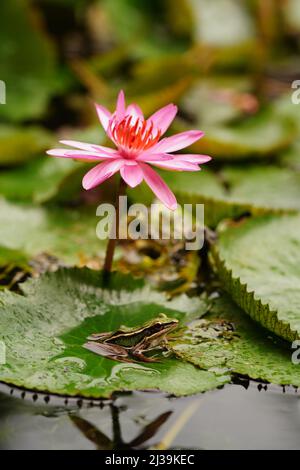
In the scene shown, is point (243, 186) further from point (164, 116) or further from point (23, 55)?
point (23, 55)

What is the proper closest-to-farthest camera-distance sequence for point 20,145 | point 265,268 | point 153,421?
point 153,421, point 265,268, point 20,145

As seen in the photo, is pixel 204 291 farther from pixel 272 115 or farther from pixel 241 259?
pixel 272 115

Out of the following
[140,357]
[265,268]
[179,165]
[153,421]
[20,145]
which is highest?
[20,145]

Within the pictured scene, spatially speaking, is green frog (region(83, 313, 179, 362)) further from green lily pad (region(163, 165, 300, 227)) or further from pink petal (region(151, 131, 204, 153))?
green lily pad (region(163, 165, 300, 227))

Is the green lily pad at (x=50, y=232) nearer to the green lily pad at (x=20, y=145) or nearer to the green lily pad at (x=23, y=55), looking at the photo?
the green lily pad at (x=20, y=145)

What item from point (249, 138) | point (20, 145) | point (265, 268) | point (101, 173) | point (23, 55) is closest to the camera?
point (101, 173)

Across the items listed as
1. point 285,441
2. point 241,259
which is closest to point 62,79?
point 241,259

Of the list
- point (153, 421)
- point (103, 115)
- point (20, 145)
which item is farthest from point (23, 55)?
point (153, 421)
